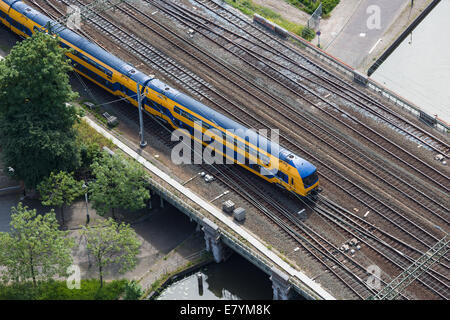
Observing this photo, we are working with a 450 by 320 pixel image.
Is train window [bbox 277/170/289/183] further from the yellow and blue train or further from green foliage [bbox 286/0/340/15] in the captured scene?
green foliage [bbox 286/0/340/15]

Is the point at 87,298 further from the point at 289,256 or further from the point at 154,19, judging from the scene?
the point at 154,19

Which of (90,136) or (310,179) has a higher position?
(90,136)

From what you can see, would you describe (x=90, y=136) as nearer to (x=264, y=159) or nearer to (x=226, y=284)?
(x=264, y=159)

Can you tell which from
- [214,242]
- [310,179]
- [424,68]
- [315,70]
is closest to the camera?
[214,242]

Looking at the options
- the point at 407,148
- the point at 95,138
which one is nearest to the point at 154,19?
the point at 95,138

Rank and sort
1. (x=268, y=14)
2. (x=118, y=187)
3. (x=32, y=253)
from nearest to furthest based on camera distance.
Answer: (x=32, y=253) → (x=118, y=187) → (x=268, y=14)

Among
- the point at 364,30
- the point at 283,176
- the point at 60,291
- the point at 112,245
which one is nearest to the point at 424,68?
the point at 364,30

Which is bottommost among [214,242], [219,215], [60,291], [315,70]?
[60,291]

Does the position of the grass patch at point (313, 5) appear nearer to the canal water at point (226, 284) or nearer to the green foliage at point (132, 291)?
the canal water at point (226, 284)
